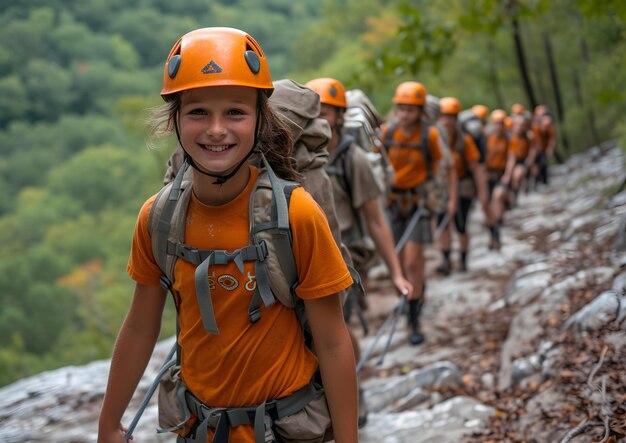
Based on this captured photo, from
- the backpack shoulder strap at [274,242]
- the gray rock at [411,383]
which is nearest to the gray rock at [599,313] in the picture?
the gray rock at [411,383]

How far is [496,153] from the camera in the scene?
1365 cm

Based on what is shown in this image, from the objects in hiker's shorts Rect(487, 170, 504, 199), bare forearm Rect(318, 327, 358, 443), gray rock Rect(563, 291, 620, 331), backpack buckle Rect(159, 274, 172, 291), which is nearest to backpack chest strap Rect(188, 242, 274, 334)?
backpack buckle Rect(159, 274, 172, 291)

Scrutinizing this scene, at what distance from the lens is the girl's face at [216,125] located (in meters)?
2.23

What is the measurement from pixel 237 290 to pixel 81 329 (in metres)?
55.2

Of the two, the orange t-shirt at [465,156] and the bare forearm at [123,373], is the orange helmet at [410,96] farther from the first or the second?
the bare forearm at [123,373]

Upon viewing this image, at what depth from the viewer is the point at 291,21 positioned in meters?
129

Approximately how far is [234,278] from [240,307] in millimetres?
107

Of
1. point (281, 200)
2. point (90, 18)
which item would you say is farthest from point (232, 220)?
point (90, 18)

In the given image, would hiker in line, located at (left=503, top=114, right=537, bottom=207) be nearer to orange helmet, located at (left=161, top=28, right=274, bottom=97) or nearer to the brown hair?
the brown hair

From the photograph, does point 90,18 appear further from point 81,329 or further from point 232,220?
point 232,220

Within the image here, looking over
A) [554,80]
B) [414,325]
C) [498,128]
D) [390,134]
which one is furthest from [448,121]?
[554,80]

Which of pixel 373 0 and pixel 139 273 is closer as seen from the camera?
pixel 139 273

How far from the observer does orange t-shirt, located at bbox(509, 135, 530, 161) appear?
14548mm

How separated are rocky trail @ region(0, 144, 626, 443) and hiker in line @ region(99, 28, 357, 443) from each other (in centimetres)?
186
